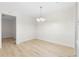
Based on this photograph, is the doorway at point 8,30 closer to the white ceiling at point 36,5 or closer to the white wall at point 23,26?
the white wall at point 23,26

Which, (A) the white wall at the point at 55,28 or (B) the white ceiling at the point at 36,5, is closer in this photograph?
(B) the white ceiling at the point at 36,5

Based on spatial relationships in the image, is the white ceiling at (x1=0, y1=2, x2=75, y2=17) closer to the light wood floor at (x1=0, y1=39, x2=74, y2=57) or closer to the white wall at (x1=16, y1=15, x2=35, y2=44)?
the white wall at (x1=16, y1=15, x2=35, y2=44)

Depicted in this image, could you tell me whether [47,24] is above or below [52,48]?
above

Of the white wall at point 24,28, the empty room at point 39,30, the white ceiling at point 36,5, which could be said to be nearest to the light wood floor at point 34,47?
the empty room at point 39,30

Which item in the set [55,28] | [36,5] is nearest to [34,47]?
Answer: [55,28]

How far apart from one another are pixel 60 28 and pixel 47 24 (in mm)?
430

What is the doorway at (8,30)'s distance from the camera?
253cm

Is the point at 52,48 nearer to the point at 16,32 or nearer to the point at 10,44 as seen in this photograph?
the point at 16,32

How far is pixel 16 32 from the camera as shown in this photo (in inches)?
107

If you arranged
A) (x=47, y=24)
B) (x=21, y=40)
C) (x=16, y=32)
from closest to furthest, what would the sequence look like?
(x=47, y=24) < (x=21, y=40) < (x=16, y=32)

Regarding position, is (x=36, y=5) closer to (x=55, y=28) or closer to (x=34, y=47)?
(x=55, y=28)

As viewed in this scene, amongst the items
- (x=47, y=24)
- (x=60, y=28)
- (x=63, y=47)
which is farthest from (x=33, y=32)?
(x=63, y=47)

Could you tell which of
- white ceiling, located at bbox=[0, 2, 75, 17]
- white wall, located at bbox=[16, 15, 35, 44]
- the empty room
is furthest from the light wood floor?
white ceiling, located at bbox=[0, 2, 75, 17]

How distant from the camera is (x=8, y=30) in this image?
2635 mm
